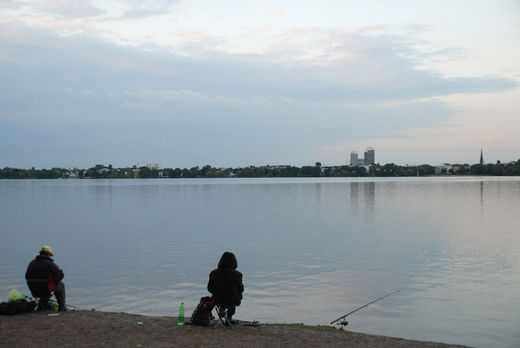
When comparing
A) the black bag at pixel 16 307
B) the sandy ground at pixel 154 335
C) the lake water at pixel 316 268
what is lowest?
the lake water at pixel 316 268

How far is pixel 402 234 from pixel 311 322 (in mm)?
19604

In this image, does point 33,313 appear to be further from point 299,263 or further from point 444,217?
point 444,217

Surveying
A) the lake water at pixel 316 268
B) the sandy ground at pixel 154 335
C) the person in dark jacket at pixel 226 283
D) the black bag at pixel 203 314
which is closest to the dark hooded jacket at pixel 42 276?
the sandy ground at pixel 154 335

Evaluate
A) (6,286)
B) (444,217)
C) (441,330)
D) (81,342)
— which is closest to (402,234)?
(444,217)

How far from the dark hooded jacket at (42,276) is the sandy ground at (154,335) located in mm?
582

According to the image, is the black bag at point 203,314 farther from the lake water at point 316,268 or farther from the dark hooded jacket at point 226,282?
the lake water at point 316,268

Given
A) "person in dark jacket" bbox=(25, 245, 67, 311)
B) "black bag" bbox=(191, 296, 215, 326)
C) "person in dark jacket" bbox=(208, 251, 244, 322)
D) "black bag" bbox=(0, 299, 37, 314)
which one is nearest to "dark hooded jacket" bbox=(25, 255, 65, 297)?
"person in dark jacket" bbox=(25, 245, 67, 311)

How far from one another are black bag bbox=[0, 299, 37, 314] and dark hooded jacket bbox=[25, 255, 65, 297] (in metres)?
0.31

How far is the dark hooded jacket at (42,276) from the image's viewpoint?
11.0 meters

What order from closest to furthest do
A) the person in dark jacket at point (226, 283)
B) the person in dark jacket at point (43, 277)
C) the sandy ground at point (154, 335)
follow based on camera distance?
the sandy ground at point (154, 335), the person in dark jacket at point (226, 283), the person in dark jacket at point (43, 277)

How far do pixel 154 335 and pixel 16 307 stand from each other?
364 cm

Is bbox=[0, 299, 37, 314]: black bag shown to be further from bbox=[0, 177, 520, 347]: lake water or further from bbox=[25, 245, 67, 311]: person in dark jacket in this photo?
bbox=[0, 177, 520, 347]: lake water

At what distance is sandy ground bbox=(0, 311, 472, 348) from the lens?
8914mm

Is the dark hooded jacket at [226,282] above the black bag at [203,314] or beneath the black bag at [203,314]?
above
